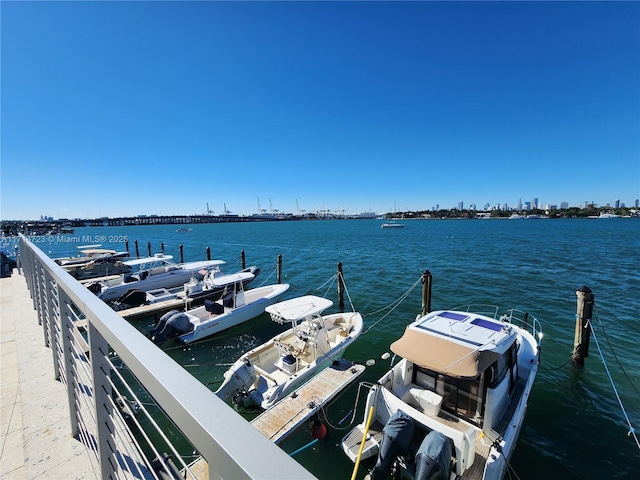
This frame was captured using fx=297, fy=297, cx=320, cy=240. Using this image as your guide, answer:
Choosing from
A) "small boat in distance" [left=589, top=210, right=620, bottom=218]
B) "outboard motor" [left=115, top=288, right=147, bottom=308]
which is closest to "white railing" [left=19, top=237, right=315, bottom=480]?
"outboard motor" [left=115, top=288, right=147, bottom=308]

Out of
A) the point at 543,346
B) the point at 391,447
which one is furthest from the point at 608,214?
the point at 391,447

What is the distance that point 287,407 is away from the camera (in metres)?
7.28

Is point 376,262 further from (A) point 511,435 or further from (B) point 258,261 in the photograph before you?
(A) point 511,435

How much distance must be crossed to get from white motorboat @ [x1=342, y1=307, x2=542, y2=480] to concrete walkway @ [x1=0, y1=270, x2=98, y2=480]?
4.81 meters

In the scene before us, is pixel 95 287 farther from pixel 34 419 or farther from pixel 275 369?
pixel 34 419

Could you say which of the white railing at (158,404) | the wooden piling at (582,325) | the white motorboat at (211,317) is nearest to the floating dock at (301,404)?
the white railing at (158,404)

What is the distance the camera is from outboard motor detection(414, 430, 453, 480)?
4992 millimetres

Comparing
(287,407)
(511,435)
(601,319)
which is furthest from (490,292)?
(287,407)

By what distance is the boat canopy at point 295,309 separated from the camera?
30.6 feet

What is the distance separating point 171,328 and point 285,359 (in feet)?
18.7

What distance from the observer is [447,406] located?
6.58 meters

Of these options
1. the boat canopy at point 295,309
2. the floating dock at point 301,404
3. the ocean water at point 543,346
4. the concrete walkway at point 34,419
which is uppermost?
the concrete walkway at point 34,419

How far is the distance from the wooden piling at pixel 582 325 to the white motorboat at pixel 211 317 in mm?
12475

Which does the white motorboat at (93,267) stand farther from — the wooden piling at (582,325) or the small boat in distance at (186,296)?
the wooden piling at (582,325)
